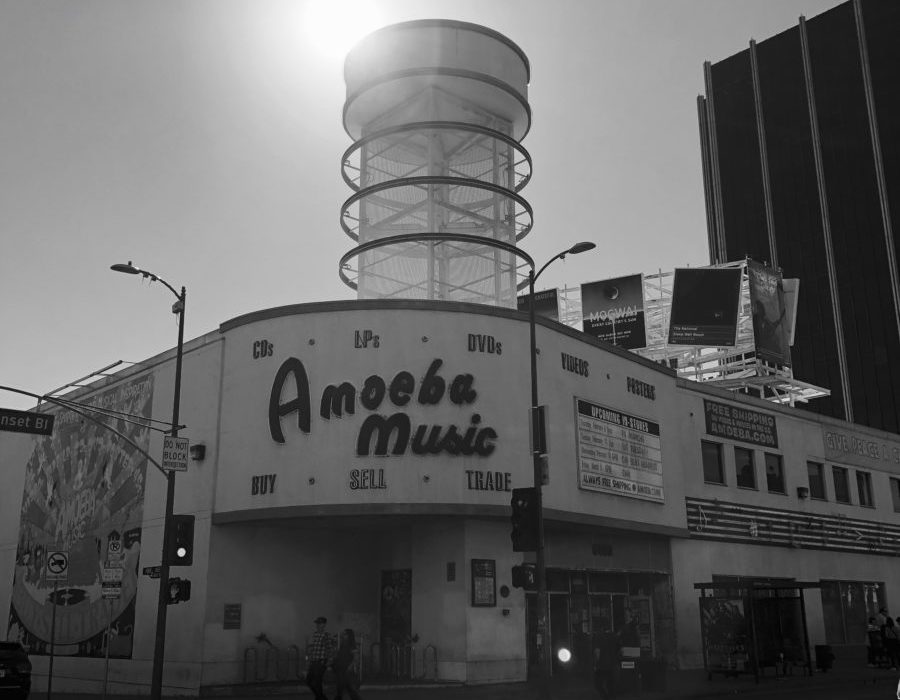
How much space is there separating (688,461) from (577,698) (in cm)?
1350

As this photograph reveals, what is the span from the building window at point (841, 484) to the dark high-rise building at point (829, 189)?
8358 cm

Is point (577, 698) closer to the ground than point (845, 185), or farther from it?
closer to the ground

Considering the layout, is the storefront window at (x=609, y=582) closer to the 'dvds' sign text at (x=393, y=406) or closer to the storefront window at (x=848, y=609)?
the 'dvds' sign text at (x=393, y=406)

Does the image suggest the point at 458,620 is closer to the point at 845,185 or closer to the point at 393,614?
the point at 393,614

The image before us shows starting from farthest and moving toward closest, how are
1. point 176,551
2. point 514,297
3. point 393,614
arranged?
point 514,297 < point 393,614 < point 176,551

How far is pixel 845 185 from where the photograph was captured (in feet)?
423

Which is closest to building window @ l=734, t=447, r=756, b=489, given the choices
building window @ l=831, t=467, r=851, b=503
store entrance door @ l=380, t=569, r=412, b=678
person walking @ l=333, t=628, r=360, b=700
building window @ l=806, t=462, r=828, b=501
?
building window @ l=806, t=462, r=828, b=501

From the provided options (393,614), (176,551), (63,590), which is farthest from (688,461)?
(63,590)

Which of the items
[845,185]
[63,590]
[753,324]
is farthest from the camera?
[845,185]

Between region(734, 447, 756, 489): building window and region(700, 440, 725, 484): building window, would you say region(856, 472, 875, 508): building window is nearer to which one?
region(734, 447, 756, 489): building window

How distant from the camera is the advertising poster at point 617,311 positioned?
53406mm

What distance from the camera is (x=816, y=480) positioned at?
43.7 meters

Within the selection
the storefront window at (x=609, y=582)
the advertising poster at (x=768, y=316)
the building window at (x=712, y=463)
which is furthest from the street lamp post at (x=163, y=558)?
the advertising poster at (x=768, y=316)

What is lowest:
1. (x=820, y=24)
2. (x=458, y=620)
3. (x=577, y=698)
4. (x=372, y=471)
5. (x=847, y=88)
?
(x=577, y=698)
